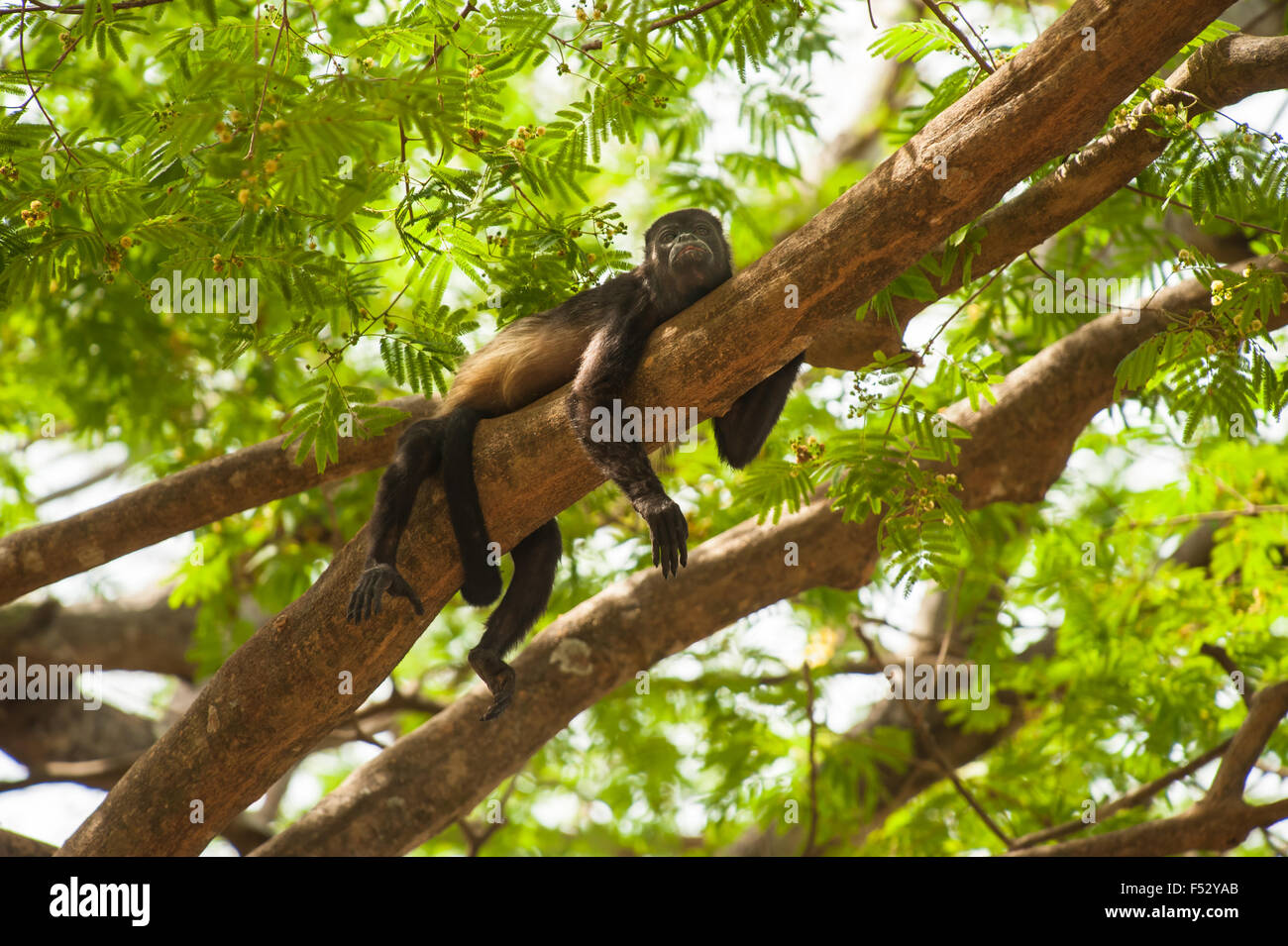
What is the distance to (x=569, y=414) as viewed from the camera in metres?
4.32

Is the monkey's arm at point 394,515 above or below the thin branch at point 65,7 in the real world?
below

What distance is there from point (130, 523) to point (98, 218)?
2.09 m

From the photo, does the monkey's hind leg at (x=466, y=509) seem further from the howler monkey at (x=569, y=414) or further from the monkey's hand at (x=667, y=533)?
the monkey's hand at (x=667, y=533)

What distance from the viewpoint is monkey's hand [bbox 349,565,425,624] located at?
14.1ft

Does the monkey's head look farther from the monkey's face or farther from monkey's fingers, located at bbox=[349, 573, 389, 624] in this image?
monkey's fingers, located at bbox=[349, 573, 389, 624]

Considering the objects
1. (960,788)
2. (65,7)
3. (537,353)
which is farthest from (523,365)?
(960,788)

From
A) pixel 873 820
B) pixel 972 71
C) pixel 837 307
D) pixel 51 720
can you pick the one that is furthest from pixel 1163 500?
pixel 51 720

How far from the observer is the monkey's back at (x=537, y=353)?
16.8 feet

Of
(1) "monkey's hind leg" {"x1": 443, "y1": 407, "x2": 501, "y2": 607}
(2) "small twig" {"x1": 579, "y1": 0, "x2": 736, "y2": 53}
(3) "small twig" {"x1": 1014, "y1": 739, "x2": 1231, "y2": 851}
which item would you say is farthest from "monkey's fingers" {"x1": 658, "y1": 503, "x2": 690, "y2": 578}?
(3) "small twig" {"x1": 1014, "y1": 739, "x2": 1231, "y2": 851}

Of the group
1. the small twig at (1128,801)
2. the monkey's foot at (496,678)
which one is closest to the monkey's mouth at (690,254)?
the monkey's foot at (496,678)

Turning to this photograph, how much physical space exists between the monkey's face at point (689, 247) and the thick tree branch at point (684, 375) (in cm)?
79

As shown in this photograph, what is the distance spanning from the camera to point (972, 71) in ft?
15.8

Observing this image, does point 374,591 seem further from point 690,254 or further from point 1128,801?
point 1128,801

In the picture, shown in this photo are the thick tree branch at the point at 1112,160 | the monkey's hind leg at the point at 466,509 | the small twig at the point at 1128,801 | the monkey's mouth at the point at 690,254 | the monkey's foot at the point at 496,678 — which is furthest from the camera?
the small twig at the point at 1128,801
